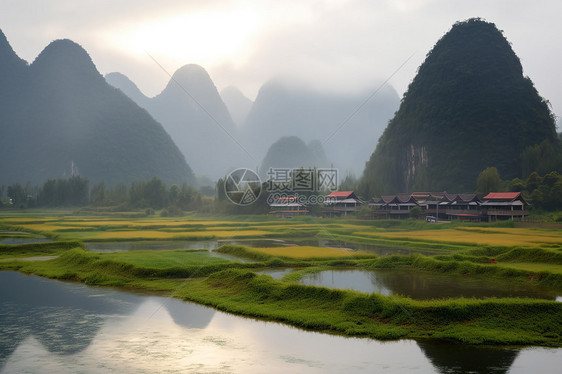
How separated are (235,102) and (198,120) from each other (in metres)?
37.1

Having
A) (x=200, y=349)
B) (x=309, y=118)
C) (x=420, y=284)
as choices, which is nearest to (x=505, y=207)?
(x=420, y=284)

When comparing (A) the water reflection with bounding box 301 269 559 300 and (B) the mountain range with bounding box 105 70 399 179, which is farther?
(B) the mountain range with bounding box 105 70 399 179

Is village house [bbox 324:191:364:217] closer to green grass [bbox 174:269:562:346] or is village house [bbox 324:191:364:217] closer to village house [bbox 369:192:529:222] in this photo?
village house [bbox 369:192:529:222]

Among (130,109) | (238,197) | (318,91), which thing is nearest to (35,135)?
(130,109)

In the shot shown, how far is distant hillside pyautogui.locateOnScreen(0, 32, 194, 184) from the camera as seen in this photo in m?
86.9

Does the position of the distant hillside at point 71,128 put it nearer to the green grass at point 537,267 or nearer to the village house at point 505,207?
the village house at point 505,207

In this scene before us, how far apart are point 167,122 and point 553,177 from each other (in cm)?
13936

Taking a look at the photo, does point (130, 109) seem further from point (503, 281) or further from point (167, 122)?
point (503, 281)

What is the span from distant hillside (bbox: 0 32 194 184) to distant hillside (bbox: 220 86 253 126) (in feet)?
294

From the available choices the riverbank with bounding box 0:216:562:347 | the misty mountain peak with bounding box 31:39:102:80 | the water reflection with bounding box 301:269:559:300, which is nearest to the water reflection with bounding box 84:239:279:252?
the riverbank with bounding box 0:216:562:347

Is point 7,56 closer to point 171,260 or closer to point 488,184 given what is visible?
point 488,184

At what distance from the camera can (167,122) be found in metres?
159

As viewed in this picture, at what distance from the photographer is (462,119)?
59.8 m

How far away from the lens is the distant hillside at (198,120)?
6176 inches
